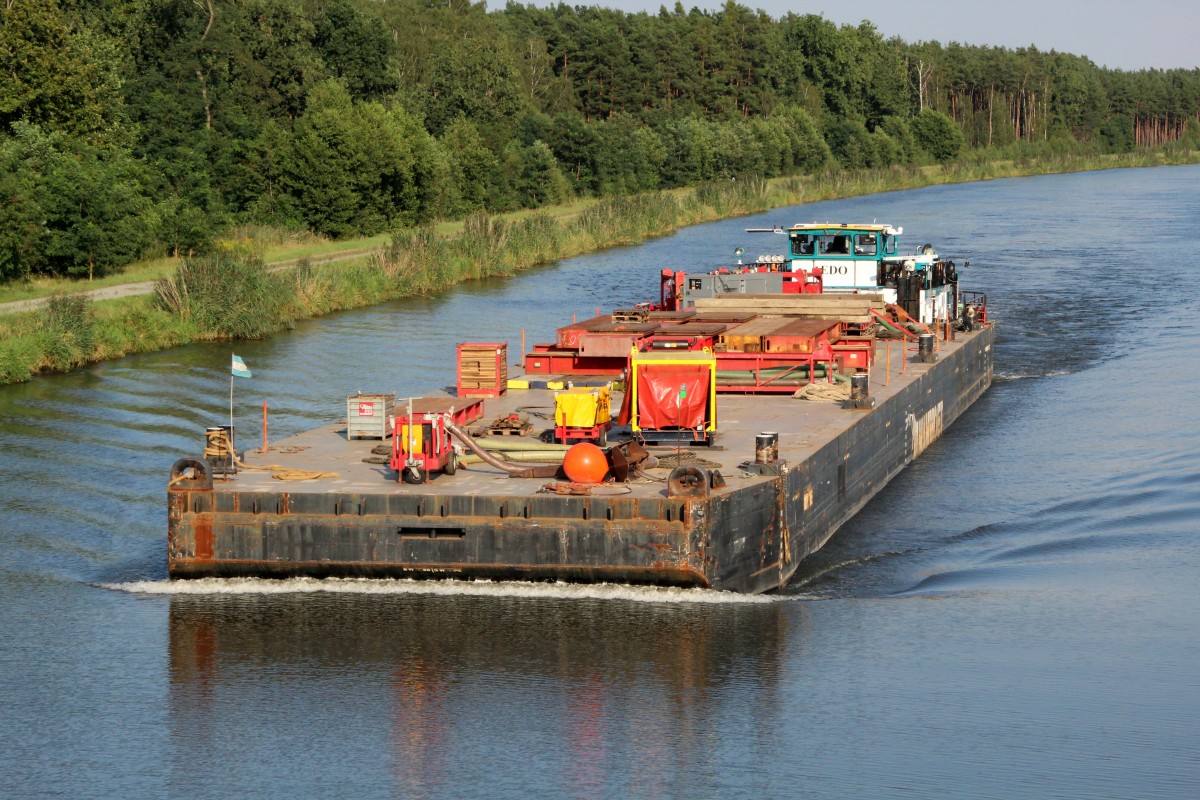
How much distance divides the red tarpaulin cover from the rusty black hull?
→ 8.06 feet

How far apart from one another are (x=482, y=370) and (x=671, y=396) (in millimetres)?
7898

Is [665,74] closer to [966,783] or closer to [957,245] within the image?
[957,245]

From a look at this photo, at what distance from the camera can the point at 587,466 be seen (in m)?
26.9

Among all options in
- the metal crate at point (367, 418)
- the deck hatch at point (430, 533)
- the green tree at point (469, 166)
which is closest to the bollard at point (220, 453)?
the deck hatch at point (430, 533)

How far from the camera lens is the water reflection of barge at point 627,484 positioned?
25.8 m

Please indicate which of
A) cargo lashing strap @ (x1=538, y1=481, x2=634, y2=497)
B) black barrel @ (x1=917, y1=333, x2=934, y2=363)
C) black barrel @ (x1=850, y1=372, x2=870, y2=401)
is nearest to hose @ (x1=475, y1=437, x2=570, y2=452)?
cargo lashing strap @ (x1=538, y1=481, x2=634, y2=497)

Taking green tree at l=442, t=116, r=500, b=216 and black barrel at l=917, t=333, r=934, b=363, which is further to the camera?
green tree at l=442, t=116, r=500, b=216

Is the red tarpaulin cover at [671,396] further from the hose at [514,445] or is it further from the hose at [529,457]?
the hose at [529,457]

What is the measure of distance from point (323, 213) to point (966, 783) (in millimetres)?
74852

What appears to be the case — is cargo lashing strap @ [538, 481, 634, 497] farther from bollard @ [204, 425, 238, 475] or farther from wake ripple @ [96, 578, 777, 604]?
bollard @ [204, 425, 238, 475]

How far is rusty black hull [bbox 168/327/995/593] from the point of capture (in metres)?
25.7

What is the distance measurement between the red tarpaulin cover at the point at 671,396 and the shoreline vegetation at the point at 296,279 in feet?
84.8

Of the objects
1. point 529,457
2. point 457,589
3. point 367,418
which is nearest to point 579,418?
point 529,457

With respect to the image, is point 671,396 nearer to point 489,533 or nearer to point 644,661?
point 489,533
